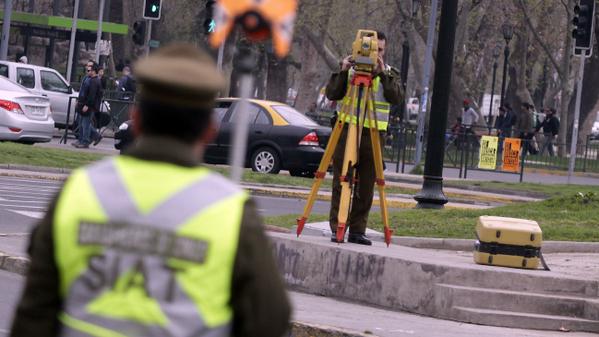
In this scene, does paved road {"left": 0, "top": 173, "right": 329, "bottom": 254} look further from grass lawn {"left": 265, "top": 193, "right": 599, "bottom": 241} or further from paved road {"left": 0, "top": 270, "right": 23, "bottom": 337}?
grass lawn {"left": 265, "top": 193, "right": 599, "bottom": 241}

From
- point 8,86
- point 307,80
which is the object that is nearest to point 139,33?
point 8,86

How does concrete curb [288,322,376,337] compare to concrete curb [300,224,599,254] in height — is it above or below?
below

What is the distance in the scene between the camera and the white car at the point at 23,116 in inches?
1088

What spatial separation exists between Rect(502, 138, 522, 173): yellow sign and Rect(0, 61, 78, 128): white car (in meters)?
9.56

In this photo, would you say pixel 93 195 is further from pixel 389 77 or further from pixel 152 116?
pixel 389 77

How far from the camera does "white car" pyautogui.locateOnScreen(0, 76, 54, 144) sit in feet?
90.6

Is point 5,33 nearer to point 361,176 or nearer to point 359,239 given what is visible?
point 359,239

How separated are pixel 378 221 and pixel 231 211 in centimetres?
1289

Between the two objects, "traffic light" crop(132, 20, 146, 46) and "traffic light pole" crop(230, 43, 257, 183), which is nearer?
"traffic light pole" crop(230, 43, 257, 183)

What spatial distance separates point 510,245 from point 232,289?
29.3ft

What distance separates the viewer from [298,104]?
6062 centimetres

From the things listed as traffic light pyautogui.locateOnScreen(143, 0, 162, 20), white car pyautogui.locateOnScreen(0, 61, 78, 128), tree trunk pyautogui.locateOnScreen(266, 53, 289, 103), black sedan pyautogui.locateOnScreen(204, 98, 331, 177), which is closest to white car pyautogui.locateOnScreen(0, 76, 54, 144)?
traffic light pyautogui.locateOnScreen(143, 0, 162, 20)

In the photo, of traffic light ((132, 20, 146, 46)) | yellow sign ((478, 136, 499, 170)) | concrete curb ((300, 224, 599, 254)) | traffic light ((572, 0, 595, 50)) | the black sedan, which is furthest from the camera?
traffic light ((132, 20, 146, 46))

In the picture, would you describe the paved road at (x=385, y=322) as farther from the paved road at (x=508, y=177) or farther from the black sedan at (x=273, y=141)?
the paved road at (x=508, y=177)
